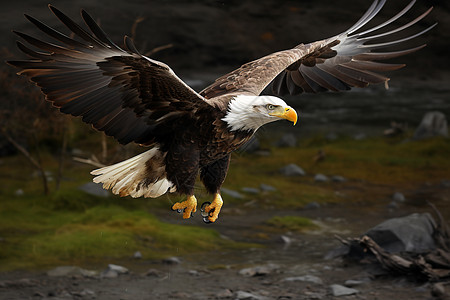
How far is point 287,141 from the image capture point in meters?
14.2

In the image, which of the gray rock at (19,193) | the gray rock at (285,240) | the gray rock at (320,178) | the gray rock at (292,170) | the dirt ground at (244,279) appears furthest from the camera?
the gray rock at (292,170)

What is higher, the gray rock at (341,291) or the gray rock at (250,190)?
the gray rock at (250,190)

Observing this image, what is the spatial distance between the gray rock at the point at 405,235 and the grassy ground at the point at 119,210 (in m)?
1.51

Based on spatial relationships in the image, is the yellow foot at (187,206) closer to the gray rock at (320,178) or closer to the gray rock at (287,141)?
the gray rock at (320,178)

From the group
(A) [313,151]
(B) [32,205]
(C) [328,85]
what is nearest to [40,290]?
(B) [32,205]

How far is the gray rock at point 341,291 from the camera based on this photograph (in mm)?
6527

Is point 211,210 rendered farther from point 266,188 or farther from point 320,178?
point 320,178

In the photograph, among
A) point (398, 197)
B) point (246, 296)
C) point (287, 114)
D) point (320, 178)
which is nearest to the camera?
point (287, 114)

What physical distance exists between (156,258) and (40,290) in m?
1.52

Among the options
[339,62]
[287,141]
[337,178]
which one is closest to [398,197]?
[337,178]

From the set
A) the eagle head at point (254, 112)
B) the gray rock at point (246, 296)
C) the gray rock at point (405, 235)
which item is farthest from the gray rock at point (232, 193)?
the eagle head at point (254, 112)

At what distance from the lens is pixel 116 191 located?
3467mm

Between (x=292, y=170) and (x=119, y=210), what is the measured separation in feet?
13.9

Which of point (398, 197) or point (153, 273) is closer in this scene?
point (153, 273)
